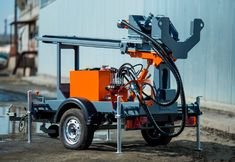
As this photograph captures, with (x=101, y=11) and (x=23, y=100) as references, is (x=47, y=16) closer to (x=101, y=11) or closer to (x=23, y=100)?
(x=101, y=11)

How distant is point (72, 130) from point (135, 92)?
143 cm

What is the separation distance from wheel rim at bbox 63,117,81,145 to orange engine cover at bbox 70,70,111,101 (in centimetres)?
59

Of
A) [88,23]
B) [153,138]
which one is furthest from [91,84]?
[88,23]

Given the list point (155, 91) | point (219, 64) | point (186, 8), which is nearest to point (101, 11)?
point (186, 8)

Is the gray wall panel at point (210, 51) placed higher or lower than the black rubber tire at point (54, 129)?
higher

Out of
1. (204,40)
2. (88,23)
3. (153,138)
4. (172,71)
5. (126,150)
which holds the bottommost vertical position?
(126,150)

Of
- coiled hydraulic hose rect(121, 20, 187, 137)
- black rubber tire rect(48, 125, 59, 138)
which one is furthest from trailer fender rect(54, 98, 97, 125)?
black rubber tire rect(48, 125, 59, 138)

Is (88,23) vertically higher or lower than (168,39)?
higher

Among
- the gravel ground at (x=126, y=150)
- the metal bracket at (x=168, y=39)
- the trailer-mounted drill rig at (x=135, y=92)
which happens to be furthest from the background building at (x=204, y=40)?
the metal bracket at (x=168, y=39)

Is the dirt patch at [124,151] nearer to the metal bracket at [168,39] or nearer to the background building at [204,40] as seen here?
the metal bracket at [168,39]

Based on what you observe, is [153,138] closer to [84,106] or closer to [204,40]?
[84,106]

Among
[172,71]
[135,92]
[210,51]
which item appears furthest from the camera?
[210,51]

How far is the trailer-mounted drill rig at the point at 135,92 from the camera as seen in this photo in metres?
9.72

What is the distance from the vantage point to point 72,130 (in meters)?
10.5
